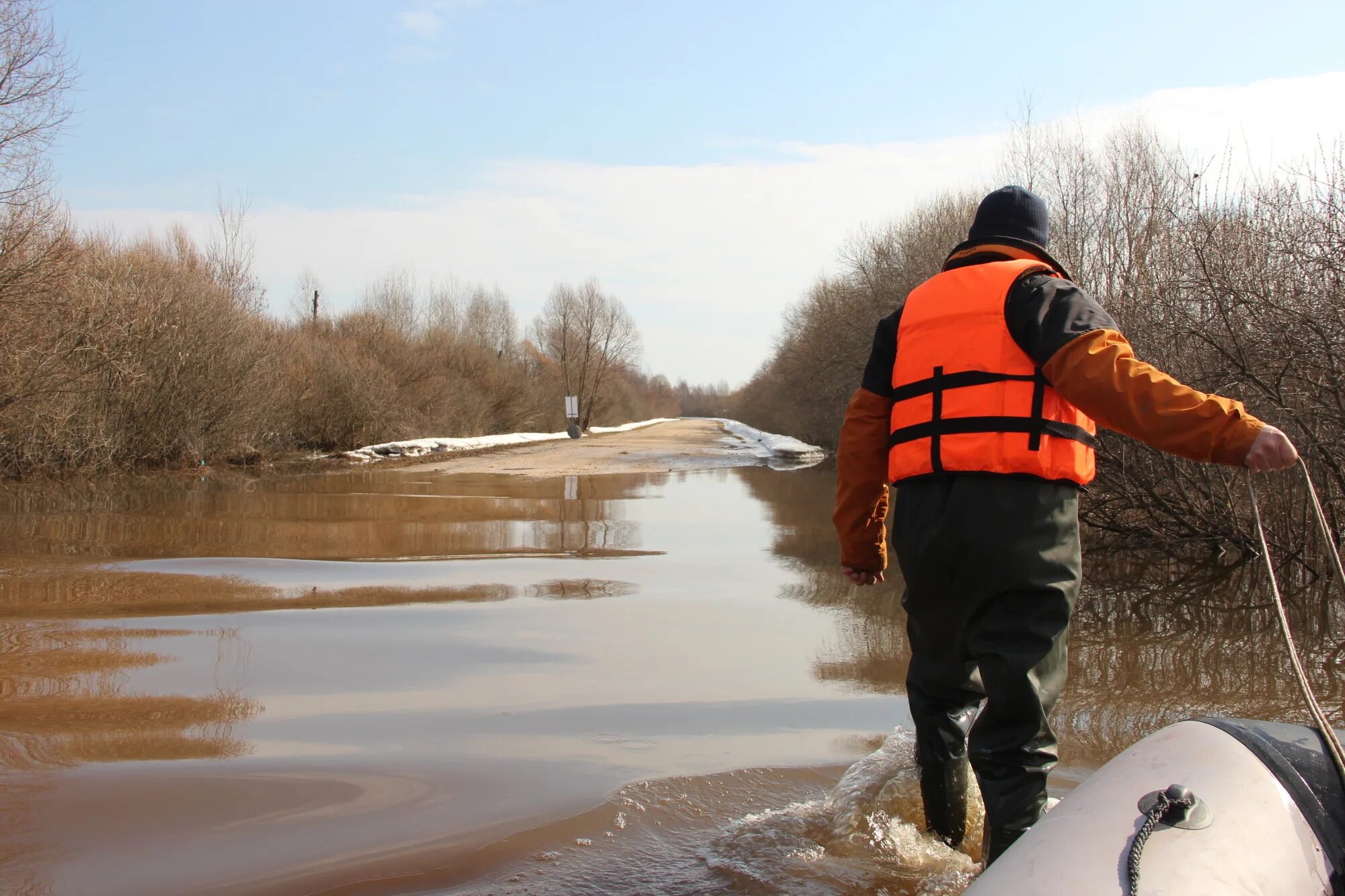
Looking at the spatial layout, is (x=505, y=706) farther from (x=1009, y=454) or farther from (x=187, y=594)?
(x=187, y=594)

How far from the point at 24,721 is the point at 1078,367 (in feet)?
13.7

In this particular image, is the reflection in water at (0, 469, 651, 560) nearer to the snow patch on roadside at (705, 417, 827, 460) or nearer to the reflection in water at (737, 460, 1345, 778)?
the reflection in water at (737, 460, 1345, 778)

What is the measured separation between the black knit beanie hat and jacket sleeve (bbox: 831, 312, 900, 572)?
0.38 meters

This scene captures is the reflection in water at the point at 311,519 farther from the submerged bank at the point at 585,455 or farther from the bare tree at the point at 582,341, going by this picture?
the bare tree at the point at 582,341

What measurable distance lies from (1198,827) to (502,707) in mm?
Answer: 3325

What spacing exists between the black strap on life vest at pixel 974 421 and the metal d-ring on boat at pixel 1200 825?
72cm

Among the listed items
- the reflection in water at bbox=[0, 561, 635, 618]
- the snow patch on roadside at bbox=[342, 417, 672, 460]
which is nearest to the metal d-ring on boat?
the reflection in water at bbox=[0, 561, 635, 618]

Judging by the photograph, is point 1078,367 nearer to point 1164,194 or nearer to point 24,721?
point 24,721

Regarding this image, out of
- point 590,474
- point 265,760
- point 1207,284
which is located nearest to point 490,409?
point 590,474

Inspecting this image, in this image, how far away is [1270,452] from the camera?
248 centimetres

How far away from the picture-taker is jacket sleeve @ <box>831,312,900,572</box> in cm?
322

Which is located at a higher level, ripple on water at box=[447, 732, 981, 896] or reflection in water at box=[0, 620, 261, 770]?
reflection in water at box=[0, 620, 261, 770]

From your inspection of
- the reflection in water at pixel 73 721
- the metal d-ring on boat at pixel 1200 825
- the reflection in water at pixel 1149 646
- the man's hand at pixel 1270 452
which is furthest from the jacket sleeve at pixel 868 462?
the reflection in water at pixel 73 721

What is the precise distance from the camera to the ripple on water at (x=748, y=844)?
2982 mm
